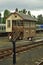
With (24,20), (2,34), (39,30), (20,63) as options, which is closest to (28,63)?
(20,63)

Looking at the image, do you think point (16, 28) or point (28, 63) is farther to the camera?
point (16, 28)

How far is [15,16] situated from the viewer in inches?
1241

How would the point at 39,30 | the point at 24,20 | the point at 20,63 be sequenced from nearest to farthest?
the point at 20,63 < the point at 24,20 < the point at 39,30

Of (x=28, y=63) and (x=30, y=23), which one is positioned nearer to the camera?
(x=28, y=63)

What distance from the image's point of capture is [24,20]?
31.2 m

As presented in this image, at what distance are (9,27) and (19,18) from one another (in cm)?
192

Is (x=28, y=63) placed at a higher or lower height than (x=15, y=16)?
lower

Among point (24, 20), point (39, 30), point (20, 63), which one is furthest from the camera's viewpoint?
point (39, 30)

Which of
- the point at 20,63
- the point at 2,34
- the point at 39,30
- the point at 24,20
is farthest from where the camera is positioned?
the point at 39,30

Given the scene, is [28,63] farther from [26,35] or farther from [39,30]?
[39,30]

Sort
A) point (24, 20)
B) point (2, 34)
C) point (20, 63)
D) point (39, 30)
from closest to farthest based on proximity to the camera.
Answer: point (20, 63) < point (24, 20) < point (2, 34) < point (39, 30)

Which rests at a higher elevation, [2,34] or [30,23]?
[30,23]

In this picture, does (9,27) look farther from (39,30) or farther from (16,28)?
(39,30)

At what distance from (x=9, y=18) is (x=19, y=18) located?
1.50 m
